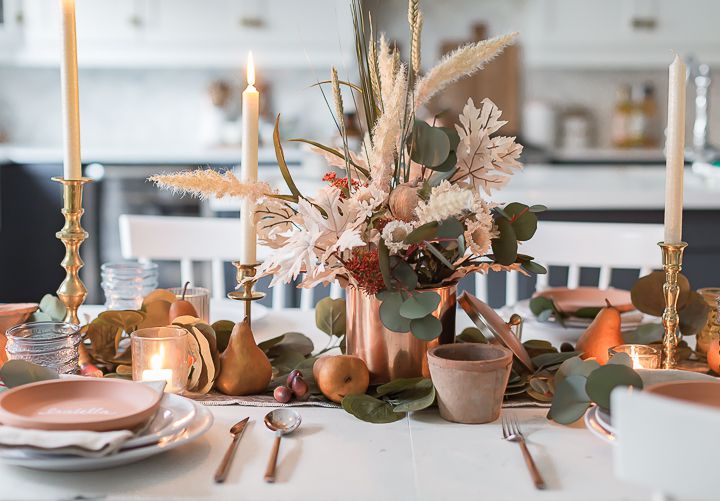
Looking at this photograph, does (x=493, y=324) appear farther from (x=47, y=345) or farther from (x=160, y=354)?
(x=47, y=345)

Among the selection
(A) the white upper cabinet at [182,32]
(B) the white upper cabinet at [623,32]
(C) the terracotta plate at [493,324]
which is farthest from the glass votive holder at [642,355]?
(B) the white upper cabinet at [623,32]

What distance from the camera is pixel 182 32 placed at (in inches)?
183

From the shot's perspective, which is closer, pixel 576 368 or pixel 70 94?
pixel 576 368

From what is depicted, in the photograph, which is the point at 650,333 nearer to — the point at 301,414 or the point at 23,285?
the point at 301,414

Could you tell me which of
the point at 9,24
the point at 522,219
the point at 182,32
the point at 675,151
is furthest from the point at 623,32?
the point at 522,219

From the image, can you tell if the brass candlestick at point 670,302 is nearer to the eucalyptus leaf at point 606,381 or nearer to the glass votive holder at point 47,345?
the eucalyptus leaf at point 606,381

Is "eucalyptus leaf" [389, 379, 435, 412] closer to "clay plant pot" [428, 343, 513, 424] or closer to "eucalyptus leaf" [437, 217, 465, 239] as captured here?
"clay plant pot" [428, 343, 513, 424]

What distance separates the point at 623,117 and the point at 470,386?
4570 mm

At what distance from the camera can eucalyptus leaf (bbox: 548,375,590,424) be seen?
3.10 feet

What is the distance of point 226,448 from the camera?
0.90m

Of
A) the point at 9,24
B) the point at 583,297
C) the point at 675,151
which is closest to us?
the point at 675,151

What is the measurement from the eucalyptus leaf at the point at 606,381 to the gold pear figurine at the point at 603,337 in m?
0.26

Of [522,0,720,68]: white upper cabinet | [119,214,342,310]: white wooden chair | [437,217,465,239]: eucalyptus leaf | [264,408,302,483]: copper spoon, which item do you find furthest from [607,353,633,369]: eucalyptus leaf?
[522,0,720,68]: white upper cabinet

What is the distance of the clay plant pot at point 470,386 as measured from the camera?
3.13 ft
